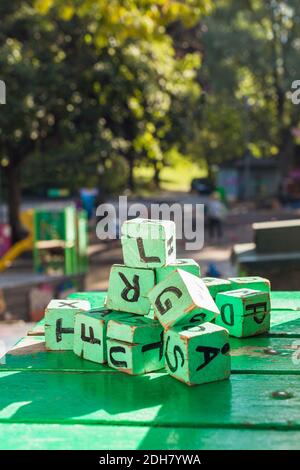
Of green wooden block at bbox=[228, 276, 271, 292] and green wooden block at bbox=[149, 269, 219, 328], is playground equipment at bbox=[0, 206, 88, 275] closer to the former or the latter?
green wooden block at bbox=[228, 276, 271, 292]

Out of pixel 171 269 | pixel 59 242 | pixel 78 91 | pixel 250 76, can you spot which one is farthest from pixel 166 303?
pixel 250 76

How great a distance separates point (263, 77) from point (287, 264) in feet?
101

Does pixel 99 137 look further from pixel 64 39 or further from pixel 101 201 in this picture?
pixel 101 201

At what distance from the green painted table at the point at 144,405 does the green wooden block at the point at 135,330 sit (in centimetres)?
12

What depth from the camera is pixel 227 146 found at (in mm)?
39125

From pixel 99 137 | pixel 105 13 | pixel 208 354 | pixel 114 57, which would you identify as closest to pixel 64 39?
pixel 114 57

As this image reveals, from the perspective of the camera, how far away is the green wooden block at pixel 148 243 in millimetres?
2496

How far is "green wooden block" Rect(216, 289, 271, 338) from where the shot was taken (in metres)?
2.66

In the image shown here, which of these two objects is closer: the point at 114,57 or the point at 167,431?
the point at 167,431

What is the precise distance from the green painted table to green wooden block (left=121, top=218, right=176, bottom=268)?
424 millimetres

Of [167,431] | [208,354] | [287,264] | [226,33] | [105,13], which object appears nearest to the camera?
[167,431]

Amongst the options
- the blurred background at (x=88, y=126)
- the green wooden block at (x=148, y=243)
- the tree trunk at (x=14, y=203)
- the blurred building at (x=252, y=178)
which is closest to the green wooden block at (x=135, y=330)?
the green wooden block at (x=148, y=243)

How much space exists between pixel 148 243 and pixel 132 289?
18 cm
